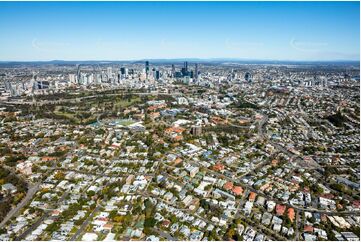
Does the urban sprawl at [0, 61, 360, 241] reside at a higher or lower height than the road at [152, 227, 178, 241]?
higher

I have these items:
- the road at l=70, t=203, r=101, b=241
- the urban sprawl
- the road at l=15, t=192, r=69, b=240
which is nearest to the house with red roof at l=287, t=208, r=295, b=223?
the urban sprawl

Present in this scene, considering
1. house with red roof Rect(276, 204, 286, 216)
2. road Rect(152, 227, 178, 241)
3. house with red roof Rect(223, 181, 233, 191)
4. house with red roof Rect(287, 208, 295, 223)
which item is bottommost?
road Rect(152, 227, 178, 241)

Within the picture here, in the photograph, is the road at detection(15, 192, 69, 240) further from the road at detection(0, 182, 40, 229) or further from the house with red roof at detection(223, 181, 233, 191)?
the house with red roof at detection(223, 181, 233, 191)

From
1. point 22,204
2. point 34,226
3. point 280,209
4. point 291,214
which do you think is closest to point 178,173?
point 280,209

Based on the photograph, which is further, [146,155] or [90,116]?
[90,116]

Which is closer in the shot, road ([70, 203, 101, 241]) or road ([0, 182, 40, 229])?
road ([70, 203, 101, 241])

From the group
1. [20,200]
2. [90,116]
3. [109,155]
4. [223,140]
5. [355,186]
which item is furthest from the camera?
[90,116]

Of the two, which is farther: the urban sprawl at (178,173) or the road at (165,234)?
the urban sprawl at (178,173)

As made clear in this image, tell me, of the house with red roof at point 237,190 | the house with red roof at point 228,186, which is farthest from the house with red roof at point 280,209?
the house with red roof at point 228,186

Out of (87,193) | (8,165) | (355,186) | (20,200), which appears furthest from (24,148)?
(355,186)

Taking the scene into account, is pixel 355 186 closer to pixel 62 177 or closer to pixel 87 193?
pixel 87 193

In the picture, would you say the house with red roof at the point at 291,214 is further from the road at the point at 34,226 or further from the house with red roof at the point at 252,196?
the road at the point at 34,226
